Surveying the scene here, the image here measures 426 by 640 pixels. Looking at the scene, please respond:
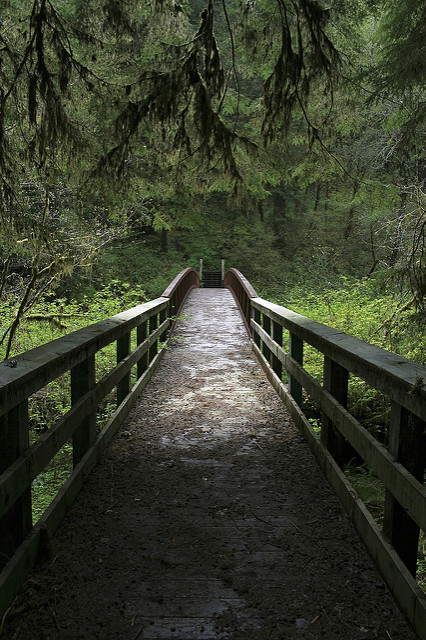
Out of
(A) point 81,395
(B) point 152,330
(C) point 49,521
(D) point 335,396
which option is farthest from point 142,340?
(C) point 49,521

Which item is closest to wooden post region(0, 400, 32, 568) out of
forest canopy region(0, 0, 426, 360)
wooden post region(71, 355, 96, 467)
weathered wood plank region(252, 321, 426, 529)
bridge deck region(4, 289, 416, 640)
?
bridge deck region(4, 289, 416, 640)

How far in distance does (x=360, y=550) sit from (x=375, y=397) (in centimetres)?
433

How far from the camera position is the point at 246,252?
112 ft

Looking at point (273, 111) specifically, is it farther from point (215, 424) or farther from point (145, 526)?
point (145, 526)

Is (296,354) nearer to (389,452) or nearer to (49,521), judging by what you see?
(389,452)

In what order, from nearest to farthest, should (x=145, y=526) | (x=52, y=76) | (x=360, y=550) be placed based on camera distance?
(x=360, y=550) → (x=145, y=526) → (x=52, y=76)

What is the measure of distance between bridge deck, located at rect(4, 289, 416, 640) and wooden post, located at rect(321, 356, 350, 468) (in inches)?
9.7

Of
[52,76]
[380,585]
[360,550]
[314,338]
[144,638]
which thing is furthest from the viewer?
[52,76]

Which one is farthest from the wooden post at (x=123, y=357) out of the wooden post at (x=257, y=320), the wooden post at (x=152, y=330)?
the wooden post at (x=257, y=320)

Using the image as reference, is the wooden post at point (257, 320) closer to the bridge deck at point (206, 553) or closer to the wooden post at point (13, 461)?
the bridge deck at point (206, 553)

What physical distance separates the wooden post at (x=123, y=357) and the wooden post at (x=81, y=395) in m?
1.34

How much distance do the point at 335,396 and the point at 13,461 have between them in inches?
84.8

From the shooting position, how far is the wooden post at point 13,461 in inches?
94.4

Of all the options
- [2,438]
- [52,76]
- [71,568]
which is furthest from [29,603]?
[52,76]
